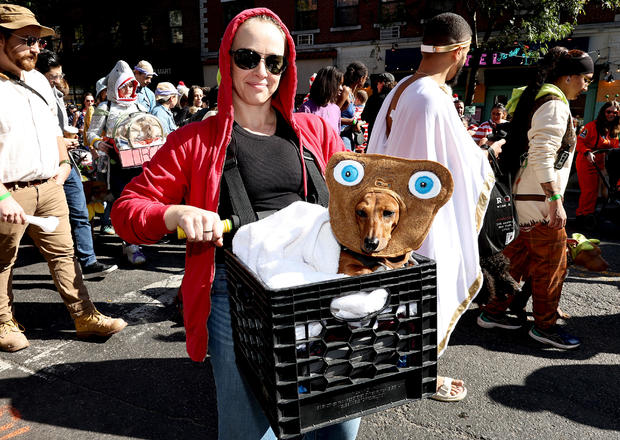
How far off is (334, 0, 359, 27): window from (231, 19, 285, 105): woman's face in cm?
1919

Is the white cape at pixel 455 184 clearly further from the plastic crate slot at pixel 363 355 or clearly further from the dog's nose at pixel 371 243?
the dog's nose at pixel 371 243

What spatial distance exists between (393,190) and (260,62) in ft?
2.57

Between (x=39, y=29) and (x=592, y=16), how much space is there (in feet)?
57.9

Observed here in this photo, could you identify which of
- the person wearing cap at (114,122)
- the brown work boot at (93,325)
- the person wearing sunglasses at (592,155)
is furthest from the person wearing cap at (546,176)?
the person wearing sunglasses at (592,155)

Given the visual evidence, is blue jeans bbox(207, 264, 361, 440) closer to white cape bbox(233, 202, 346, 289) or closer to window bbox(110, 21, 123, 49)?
white cape bbox(233, 202, 346, 289)

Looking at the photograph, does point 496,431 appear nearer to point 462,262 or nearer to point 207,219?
point 462,262

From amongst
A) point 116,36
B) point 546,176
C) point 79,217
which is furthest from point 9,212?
point 116,36

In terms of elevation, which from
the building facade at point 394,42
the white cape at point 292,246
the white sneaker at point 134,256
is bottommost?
the white sneaker at point 134,256

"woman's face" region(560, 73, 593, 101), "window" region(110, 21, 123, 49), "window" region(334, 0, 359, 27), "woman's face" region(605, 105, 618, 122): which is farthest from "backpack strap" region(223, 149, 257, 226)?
"window" region(110, 21, 123, 49)

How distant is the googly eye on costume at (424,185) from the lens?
1.29m

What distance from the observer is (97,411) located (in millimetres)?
2922

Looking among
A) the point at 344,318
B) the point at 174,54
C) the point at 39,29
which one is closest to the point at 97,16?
the point at 174,54

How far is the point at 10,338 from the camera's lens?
3619mm

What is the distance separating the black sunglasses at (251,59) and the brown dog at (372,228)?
2.47ft
